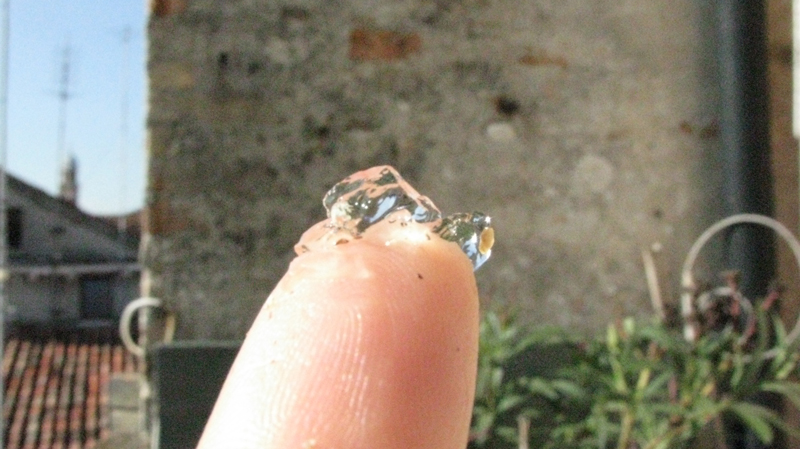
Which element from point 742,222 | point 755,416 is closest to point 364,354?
point 755,416

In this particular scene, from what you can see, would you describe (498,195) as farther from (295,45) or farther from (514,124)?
(295,45)

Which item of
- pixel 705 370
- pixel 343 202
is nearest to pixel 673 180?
pixel 705 370

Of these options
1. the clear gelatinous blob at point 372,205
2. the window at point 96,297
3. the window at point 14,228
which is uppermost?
the clear gelatinous blob at point 372,205

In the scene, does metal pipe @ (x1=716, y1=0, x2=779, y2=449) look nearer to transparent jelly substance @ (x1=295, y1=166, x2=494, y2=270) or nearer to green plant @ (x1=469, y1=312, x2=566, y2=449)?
green plant @ (x1=469, y1=312, x2=566, y2=449)

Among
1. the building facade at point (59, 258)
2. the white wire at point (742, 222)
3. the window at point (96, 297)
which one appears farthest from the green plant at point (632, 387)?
the window at point (96, 297)

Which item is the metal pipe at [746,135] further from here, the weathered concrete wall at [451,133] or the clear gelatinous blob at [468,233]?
the clear gelatinous blob at [468,233]

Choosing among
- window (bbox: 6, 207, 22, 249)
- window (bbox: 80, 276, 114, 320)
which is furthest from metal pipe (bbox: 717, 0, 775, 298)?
window (bbox: 80, 276, 114, 320)
